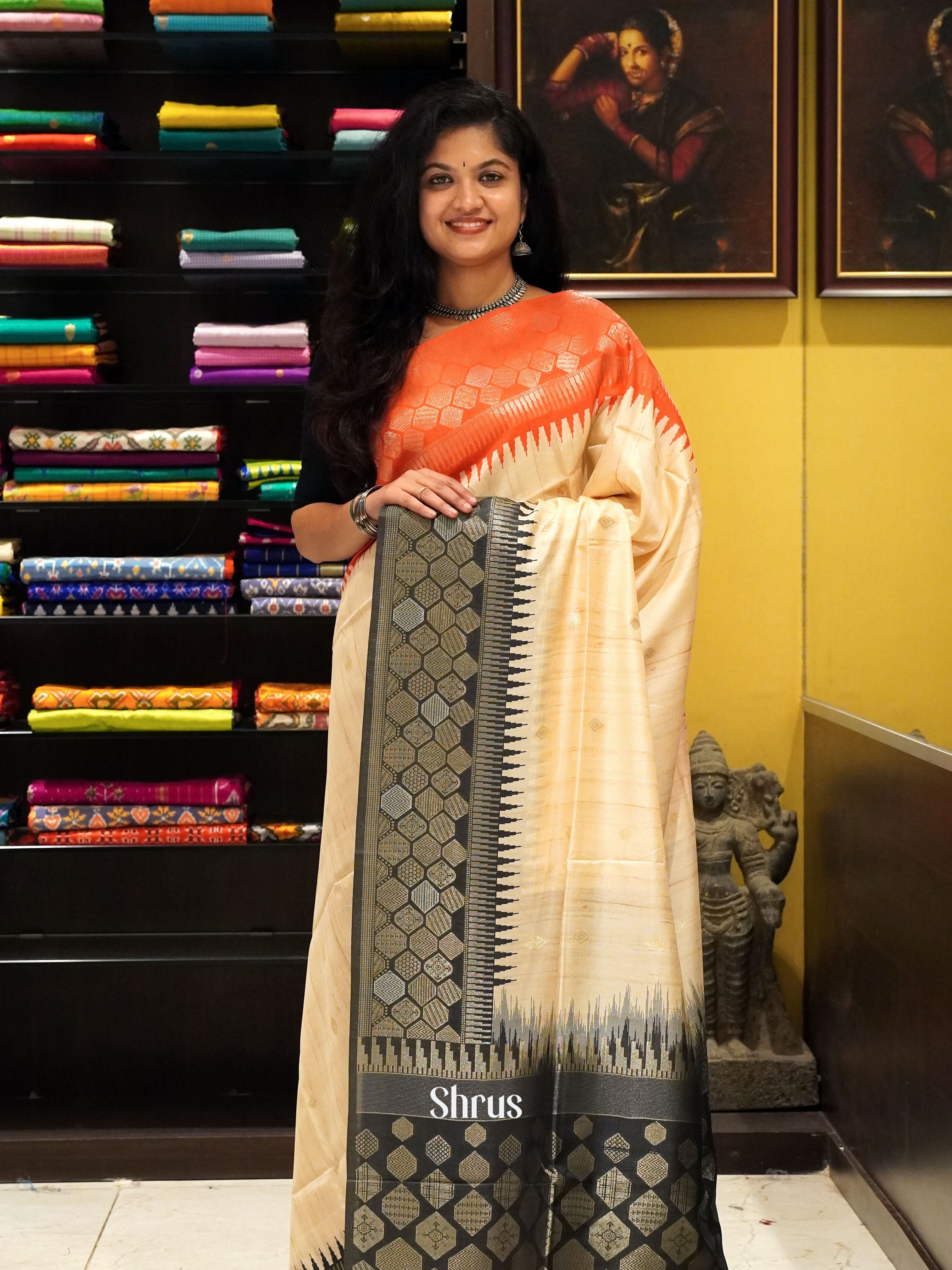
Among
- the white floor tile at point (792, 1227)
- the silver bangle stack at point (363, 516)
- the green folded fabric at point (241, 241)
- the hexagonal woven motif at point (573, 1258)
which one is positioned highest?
the green folded fabric at point (241, 241)

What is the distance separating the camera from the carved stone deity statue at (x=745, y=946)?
9.10 ft

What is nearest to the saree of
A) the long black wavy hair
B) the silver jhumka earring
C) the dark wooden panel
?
the long black wavy hair

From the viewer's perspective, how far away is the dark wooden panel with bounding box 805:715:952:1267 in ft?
6.98

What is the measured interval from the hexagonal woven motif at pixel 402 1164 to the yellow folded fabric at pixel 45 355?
1877 mm

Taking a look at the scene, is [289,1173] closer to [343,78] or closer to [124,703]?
[124,703]

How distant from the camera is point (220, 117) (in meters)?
2.74

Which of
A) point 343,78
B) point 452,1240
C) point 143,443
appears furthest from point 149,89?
point 452,1240

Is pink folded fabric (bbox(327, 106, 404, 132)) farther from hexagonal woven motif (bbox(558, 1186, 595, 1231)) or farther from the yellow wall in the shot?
hexagonal woven motif (bbox(558, 1186, 595, 1231))

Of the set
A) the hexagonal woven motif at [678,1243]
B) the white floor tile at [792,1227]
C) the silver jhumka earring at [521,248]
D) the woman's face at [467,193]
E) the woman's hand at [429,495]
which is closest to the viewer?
the hexagonal woven motif at [678,1243]

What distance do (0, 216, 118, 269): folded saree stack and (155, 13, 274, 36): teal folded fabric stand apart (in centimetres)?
43

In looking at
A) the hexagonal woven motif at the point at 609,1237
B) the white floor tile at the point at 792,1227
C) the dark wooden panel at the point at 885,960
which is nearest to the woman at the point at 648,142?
the dark wooden panel at the point at 885,960

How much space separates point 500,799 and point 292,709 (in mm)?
1284

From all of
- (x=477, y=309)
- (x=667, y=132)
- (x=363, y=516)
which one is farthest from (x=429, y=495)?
(x=667, y=132)

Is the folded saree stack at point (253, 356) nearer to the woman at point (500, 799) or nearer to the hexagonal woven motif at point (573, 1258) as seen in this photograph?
the woman at point (500, 799)
